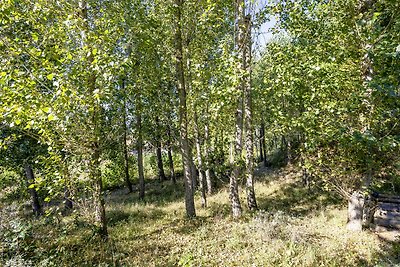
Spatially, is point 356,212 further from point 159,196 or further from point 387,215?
point 159,196

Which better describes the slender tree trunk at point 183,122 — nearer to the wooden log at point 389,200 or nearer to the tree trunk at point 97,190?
the tree trunk at point 97,190

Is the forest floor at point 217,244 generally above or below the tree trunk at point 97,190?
below

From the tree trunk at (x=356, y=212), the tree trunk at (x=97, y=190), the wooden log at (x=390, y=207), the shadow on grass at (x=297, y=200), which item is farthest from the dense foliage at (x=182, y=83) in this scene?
the wooden log at (x=390, y=207)

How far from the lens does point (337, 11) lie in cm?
855

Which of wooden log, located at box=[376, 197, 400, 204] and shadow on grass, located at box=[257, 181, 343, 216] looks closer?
wooden log, located at box=[376, 197, 400, 204]

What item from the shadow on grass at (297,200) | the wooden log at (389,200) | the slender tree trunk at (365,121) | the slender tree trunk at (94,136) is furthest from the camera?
the shadow on grass at (297,200)

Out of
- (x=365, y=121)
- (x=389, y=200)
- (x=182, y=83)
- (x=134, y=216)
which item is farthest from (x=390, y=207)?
(x=134, y=216)

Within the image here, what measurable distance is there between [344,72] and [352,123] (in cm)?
169

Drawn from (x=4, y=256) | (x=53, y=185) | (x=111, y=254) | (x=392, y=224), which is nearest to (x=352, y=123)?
(x=392, y=224)

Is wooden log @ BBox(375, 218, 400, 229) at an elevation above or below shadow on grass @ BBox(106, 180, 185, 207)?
below

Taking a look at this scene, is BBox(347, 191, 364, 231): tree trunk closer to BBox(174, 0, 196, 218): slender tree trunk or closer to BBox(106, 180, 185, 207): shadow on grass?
BBox(174, 0, 196, 218): slender tree trunk

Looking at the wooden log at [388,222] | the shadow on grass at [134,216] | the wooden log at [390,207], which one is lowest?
the wooden log at [388,222]

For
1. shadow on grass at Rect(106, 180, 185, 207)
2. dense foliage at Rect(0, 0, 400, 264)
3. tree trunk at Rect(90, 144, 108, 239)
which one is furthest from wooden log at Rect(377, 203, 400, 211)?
tree trunk at Rect(90, 144, 108, 239)

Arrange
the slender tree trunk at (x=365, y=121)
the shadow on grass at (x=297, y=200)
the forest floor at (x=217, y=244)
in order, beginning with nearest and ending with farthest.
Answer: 1. the forest floor at (x=217, y=244)
2. the slender tree trunk at (x=365, y=121)
3. the shadow on grass at (x=297, y=200)
